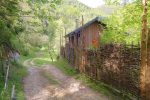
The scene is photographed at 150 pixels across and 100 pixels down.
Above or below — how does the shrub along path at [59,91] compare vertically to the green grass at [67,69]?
below

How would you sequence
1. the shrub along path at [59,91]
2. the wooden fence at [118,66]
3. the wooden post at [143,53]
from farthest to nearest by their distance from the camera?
the shrub along path at [59,91]
the wooden fence at [118,66]
the wooden post at [143,53]

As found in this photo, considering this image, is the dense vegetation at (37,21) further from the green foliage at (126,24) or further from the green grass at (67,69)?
the green grass at (67,69)

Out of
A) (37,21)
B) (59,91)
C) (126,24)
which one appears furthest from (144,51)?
(126,24)

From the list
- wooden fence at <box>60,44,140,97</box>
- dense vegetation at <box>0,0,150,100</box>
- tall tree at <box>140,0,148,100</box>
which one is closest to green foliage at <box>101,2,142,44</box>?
dense vegetation at <box>0,0,150,100</box>

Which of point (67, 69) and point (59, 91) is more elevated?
point (67, 69)

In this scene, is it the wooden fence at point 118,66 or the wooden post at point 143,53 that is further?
the wooden fence at point 118,66

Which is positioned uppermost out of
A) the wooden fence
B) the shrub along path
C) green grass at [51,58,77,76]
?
the wooden fence

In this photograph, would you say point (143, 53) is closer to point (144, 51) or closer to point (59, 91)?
point (144, 51)

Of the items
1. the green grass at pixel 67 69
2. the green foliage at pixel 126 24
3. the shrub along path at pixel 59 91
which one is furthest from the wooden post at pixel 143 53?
the green grass at pixel 67 69

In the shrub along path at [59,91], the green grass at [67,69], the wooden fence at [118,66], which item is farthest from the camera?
the green grass at [67,69]

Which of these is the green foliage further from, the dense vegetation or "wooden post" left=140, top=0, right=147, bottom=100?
"wooden post" left=140, top=0, right=147, bottom=100

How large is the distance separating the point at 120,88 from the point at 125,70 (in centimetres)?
116

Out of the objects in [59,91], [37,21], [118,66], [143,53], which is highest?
[37,21]

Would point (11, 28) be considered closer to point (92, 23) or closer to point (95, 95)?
point (95, 95)
